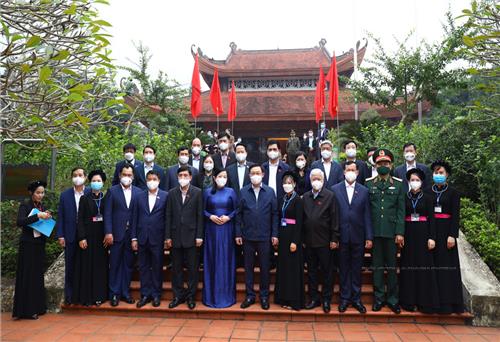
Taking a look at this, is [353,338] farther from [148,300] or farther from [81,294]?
[81,294]

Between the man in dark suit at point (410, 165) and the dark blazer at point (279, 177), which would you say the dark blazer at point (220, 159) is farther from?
the man in dark suit at point (410, 165)

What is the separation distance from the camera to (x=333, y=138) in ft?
38.9

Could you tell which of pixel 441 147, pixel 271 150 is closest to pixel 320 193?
pixel 271 150

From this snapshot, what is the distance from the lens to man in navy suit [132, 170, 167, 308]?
4.81 m

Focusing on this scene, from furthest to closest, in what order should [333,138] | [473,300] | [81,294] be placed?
[333,138], [81,294], [473,300]

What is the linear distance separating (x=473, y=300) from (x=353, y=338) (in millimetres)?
1606

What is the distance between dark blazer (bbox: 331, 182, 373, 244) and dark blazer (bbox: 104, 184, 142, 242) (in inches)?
107

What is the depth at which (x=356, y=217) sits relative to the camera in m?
4.70

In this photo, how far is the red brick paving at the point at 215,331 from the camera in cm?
396

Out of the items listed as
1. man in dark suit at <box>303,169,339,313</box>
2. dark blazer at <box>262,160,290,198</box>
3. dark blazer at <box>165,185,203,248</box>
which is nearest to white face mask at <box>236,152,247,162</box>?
dark blazer at <box>262,160,290,198</box>

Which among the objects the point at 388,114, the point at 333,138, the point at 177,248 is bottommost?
the point at 177,248

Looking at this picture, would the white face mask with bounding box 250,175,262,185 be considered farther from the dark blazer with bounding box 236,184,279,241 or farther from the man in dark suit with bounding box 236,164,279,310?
the dark blazer with bounding box 236,184,279,241

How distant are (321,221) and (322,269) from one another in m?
0.61

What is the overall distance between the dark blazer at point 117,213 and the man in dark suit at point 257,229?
1463 mm
